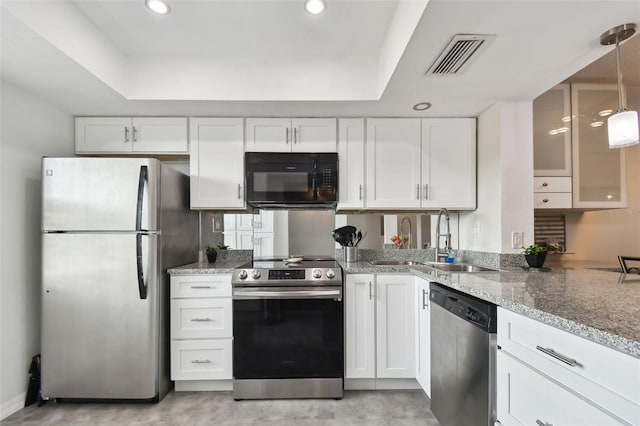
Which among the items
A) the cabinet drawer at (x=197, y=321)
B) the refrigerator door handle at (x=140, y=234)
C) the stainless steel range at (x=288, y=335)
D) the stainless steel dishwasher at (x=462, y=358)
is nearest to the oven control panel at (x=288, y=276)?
the stainless steel range at (x=288, y=335)

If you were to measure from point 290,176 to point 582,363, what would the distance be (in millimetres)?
2223

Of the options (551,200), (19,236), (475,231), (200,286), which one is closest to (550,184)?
(551,200)

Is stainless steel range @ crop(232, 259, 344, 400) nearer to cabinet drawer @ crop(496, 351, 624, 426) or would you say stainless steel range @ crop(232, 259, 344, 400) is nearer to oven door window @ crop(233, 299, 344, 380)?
oven door window @ crop(233, 299, 344, 380)

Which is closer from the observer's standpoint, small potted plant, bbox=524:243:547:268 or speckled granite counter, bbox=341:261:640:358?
speckled granite counter, bbox=341:261:640:358

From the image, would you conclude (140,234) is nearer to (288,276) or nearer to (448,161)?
(288,276)

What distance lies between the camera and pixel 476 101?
2.45m

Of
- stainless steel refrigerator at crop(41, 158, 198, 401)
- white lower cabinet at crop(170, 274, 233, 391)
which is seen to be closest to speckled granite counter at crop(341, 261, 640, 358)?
white lower cabinet at crop(170, 274, 233, 391)

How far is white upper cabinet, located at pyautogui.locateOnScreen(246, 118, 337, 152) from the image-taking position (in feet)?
9.23

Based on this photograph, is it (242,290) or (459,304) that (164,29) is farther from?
(459,304)

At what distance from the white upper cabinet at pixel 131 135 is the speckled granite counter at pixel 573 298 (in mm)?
2262

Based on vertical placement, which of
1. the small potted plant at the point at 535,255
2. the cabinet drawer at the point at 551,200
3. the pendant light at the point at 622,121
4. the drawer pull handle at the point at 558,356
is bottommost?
the drawer pull handle at the point at 558,356

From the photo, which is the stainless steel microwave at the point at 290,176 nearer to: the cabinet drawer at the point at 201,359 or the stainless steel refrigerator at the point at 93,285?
the stainless steel refrigerator at the point at 93,285

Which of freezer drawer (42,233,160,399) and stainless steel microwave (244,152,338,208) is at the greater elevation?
stainless steel microwave (244,152,338,208)

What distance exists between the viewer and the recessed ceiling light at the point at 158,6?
1.82 m
